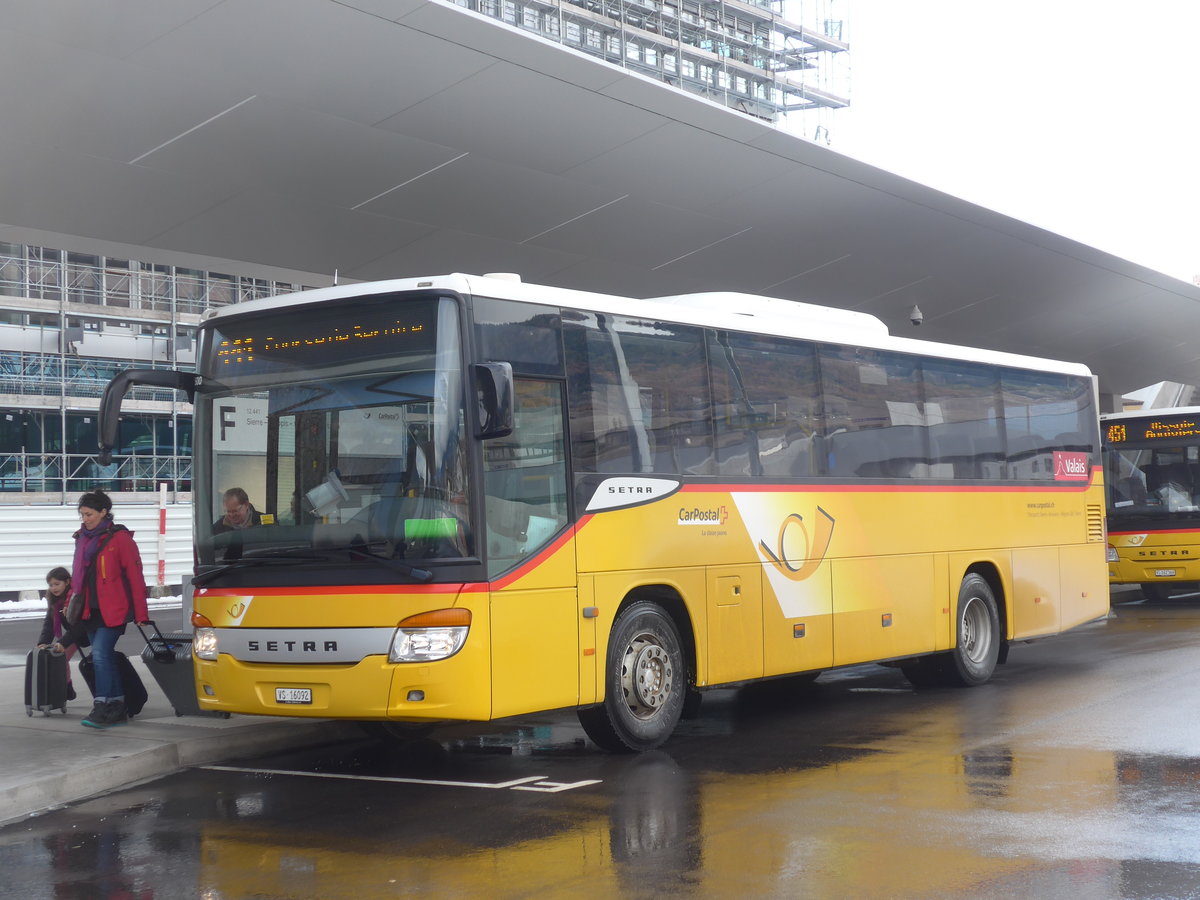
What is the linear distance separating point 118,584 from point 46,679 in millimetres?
1311

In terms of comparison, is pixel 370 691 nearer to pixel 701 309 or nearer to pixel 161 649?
pixel 161 649

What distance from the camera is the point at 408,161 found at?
657 inches

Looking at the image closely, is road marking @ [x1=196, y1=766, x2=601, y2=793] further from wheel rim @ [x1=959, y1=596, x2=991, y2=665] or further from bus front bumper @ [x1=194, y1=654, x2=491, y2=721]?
wheel rim @ [x1=959, y1=596, x2=991, y2=665]

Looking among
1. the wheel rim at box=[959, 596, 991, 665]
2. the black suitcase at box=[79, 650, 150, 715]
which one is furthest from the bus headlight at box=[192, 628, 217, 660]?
the wheel rim at box=[959, 596, 991, 665]

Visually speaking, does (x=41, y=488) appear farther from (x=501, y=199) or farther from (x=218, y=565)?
(x=218, y=565)

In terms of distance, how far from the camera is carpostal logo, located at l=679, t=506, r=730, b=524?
33.2 ft

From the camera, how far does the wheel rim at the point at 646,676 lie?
9.64m

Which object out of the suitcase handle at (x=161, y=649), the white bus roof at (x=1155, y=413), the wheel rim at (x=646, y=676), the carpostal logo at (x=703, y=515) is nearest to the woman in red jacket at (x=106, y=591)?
the suitcase handle at (x=161, y=649)

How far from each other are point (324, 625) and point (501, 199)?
10.5 m

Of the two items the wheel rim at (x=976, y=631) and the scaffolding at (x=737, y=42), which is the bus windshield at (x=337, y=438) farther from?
the scaffolding at (x=737, y=42)

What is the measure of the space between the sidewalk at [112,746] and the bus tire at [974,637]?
587 cm

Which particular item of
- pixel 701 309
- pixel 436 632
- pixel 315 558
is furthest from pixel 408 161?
pixel 436 632

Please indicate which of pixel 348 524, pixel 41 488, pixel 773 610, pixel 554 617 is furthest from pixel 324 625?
pixel 41 488

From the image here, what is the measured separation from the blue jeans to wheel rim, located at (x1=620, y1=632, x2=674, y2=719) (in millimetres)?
4016
